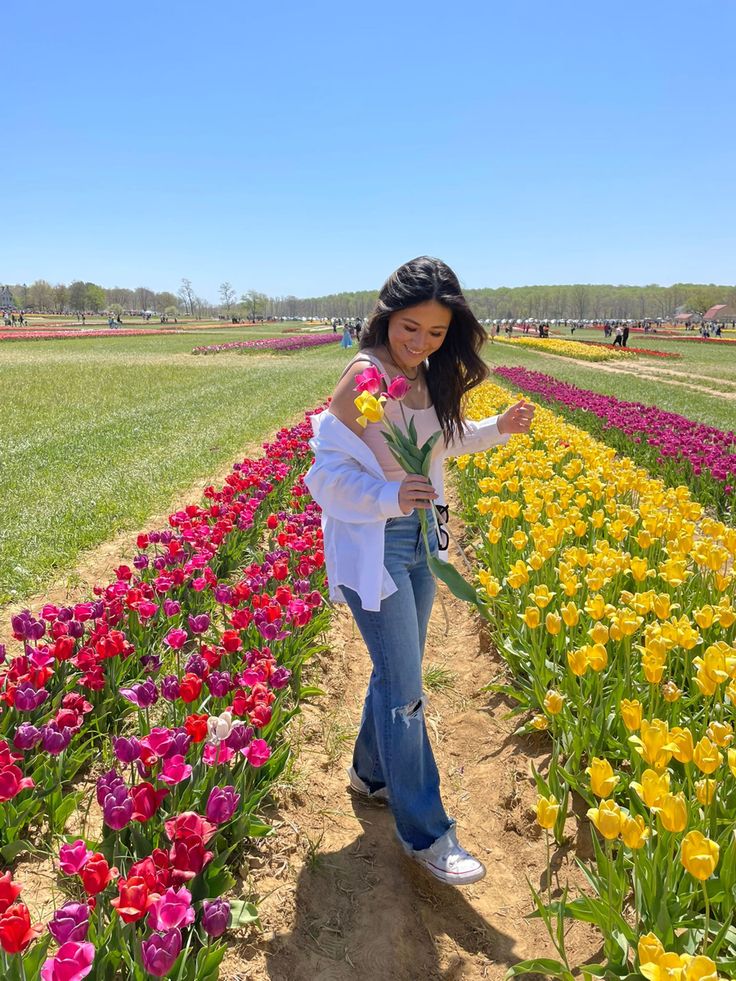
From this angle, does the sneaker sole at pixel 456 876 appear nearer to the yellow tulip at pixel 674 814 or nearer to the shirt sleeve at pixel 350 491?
the yellow tulip at pixel 674 814

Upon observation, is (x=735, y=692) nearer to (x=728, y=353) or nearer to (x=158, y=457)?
(x=158, y=457)

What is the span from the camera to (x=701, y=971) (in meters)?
1.25

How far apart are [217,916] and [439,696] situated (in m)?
2.45

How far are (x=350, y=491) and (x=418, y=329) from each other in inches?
24.6

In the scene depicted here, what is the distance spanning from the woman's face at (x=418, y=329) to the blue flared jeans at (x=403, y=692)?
1.90 feet

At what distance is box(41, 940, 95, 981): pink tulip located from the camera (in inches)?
54.8

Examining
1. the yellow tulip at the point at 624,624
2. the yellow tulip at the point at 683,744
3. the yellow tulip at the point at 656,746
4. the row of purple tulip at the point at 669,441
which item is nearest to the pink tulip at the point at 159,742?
the yellow tulip at the point at 656,746

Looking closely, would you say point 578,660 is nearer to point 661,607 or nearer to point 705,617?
point 661,607

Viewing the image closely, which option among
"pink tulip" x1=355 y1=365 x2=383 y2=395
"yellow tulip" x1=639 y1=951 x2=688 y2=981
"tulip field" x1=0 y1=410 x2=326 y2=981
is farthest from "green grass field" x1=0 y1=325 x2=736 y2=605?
"yellow tulip" x1=639 y1=951 x2=688 y2=981

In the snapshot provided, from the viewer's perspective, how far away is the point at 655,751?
1.87 meters

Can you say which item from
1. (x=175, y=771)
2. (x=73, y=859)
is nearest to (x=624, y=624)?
(x=175, y=771)

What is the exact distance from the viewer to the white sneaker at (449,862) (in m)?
2.45

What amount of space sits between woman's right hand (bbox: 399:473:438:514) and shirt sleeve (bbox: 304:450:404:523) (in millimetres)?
32

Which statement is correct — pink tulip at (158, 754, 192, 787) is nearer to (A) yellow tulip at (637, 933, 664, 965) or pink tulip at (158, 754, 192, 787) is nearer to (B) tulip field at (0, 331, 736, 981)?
(B) tulip field at (0, 331, 736, 981)
